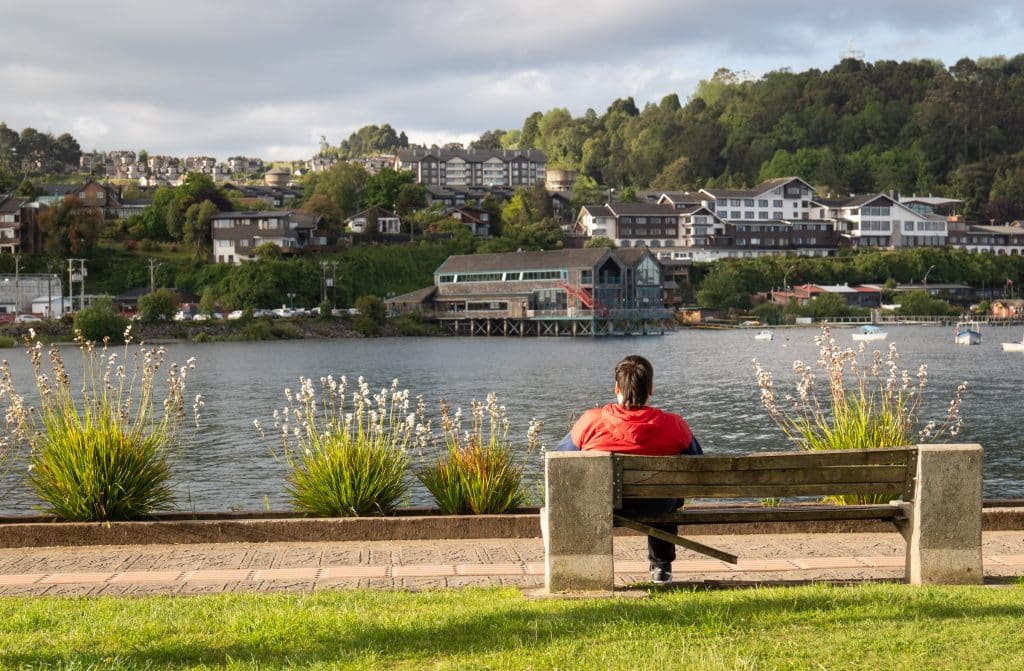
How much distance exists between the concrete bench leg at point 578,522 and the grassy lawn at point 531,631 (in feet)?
0.88

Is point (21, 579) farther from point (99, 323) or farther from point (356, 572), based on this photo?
point (99, 323)

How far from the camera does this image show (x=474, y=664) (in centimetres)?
512

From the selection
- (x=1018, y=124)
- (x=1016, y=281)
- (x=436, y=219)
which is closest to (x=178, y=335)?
(x=436, y=219)

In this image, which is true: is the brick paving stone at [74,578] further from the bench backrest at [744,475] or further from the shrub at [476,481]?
the bench backrest at [744,475]

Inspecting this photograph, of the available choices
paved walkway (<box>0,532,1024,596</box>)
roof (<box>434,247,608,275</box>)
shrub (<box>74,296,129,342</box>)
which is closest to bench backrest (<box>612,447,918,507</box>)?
paved walkway (<box>0,532,1024,596</box>)

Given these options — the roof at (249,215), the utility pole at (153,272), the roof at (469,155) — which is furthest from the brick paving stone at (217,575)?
the roof at (469,155)

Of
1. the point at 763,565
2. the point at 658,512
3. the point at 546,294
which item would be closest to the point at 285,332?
the point at 546,294

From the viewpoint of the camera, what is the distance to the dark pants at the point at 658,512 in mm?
6715

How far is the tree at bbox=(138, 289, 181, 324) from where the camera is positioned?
9000 cm

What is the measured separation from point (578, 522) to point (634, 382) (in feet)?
2.91

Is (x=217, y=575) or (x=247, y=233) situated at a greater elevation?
(x=247, y=233)

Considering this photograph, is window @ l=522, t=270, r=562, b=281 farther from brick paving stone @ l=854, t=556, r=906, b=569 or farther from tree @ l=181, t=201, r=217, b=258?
Answer: brick paving stone @ l=854, t=556, r=906, b=569

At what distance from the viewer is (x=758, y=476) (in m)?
6.43

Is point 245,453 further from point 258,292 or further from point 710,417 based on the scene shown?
point 258,292
